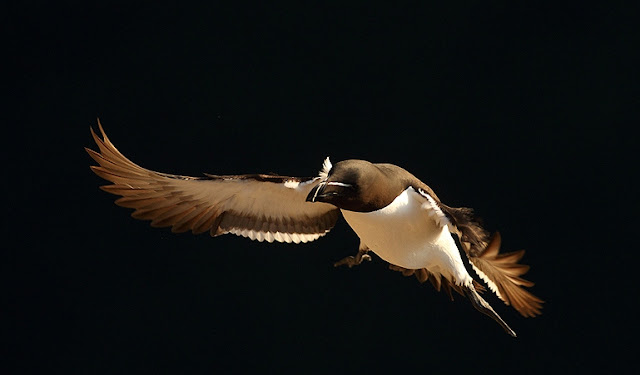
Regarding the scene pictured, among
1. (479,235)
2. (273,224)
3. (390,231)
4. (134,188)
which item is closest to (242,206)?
(273,224)

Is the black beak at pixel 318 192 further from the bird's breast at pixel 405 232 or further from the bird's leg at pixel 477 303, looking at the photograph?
the bird's leg at pixel 477 303

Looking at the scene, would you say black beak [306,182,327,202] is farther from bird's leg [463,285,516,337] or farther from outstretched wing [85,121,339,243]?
bird's leg [463,285,516,337]

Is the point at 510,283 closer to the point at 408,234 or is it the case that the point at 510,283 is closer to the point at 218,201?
the point at 408,234

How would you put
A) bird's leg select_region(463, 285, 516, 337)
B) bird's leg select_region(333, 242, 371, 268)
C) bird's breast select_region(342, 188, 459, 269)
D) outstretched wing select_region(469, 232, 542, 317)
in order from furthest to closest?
bird's leg select_region(333, 242, 371, 268)
bird's leg select_region(463, 285, 516, 337)
bird's breast select_region(342, 188, 459, 269)
outstretched wing select_region(469, 232, 542, 317)

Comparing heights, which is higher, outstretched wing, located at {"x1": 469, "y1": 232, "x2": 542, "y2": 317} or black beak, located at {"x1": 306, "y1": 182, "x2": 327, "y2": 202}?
black beak, located at {"x1": 306, "y1": 182, "x2": 327, "y2": 202}

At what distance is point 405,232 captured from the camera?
2.44 meters

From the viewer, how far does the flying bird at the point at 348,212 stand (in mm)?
2270

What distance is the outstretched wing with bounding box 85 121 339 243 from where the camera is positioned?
251cm

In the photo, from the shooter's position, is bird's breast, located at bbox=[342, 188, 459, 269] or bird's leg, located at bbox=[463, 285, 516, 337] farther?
bird's leg, located at bbox=[463, 285, 516, 337]

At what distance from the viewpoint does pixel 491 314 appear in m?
2.60

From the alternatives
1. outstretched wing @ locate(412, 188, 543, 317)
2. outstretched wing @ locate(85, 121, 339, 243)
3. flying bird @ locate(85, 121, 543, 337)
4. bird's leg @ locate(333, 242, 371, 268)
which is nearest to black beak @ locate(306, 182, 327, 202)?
flying bird @ locate(85, 121, 543, 337)

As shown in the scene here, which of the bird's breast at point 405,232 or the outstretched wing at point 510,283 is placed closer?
the outstretched wing at point 510,283

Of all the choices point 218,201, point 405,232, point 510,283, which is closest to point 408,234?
point 405,232

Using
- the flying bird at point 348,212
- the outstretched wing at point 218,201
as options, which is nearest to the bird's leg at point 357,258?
the flying bird at point 348,212
